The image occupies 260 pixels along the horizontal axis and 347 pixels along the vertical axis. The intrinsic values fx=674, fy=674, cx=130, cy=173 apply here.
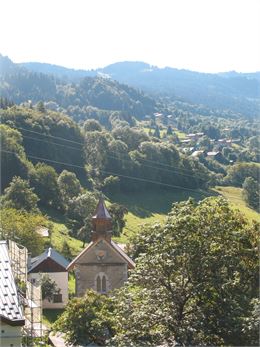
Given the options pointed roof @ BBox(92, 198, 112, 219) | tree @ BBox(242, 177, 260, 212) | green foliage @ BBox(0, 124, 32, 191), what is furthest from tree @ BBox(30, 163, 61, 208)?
tree @ BBox(242, 177, 260, 212)

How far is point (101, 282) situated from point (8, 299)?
27127mm

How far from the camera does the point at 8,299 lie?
18.4 meters

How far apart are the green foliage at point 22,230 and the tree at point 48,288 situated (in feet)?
18.7

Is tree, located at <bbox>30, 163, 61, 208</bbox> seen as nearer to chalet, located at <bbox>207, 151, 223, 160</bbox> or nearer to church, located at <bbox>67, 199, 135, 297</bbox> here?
church, located at <bbox>67, 199, 135, 297</bbox>

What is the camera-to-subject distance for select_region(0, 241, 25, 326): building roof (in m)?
17.7

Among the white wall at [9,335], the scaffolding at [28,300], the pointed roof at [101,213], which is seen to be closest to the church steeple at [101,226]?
the pointed roof at [101,213]

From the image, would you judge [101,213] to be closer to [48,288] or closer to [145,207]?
[48,288]

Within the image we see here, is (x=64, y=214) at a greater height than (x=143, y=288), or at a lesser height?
lesser

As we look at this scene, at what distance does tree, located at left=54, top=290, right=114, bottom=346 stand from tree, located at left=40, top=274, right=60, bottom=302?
14.5 m

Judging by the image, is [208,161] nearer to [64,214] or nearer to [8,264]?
[64,214]

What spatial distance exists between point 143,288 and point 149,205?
80.3 metres

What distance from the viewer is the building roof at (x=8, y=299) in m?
17.7

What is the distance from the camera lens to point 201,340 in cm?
1798

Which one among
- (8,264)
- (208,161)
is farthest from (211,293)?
(208,161)
